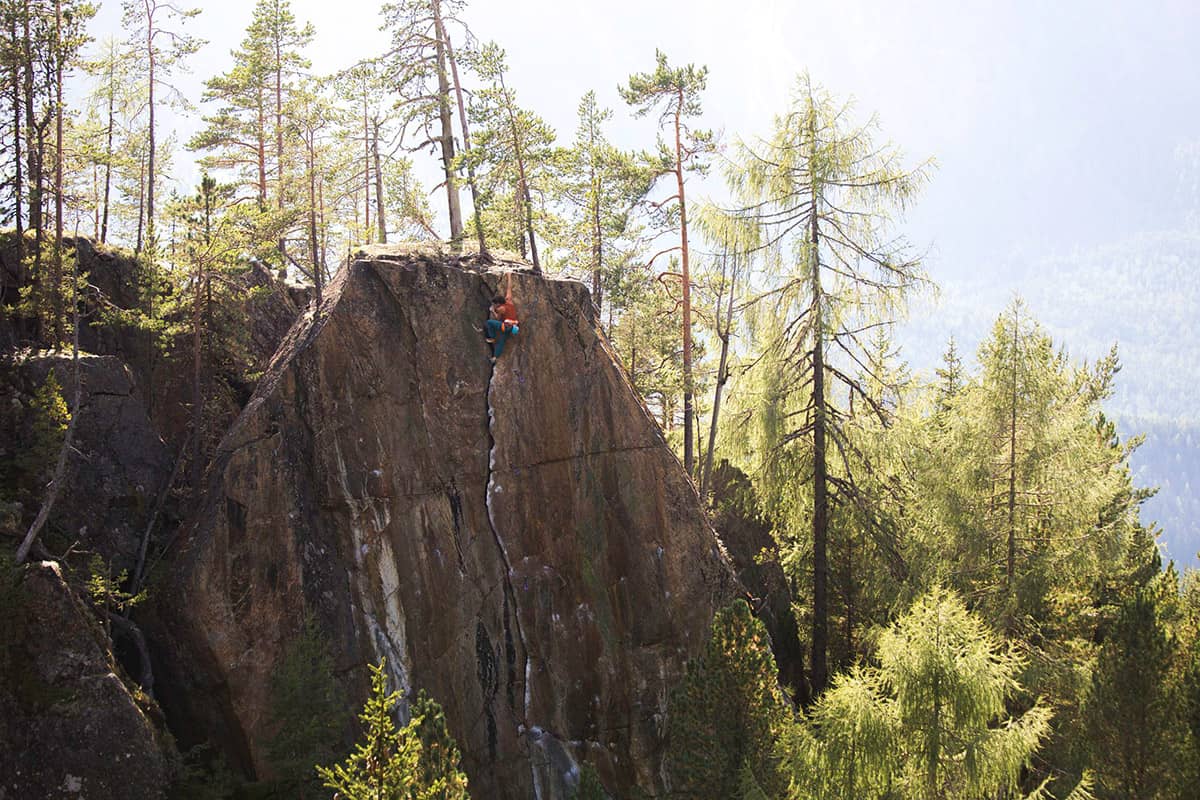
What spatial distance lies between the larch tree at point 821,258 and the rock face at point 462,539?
303 cm

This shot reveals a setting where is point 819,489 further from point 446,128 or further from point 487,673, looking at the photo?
point 446,128

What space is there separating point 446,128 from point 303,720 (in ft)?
48.2

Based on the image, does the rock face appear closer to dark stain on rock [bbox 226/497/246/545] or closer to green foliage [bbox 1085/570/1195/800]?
dark stain on rock [bbox 226/497/246/545]

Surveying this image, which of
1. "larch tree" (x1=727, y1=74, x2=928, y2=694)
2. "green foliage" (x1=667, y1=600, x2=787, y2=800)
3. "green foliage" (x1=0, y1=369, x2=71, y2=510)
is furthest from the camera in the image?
"larch tree" (x1=727, y1=74, x2=928, y2=694)

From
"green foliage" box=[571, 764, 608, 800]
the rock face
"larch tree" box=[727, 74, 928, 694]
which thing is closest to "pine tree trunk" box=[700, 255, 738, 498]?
"larch tree" box=[727, 74, 928, 694]

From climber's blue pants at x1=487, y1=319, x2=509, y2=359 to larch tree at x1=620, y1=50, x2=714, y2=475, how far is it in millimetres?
5656

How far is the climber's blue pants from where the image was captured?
58.6ft

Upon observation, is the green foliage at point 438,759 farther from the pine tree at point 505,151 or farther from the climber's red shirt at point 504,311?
the pine tree at point 505,151

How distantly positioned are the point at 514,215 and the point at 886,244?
26.9ft

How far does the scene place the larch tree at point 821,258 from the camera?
18.3 m

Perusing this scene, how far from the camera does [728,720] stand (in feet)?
49.0

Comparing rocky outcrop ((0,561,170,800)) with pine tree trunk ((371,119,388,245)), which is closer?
rocky outcrop ((0,561,170,800))

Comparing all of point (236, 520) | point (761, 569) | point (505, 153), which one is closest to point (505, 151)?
point (505, 153)

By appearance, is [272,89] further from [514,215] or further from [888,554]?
[888,554]
